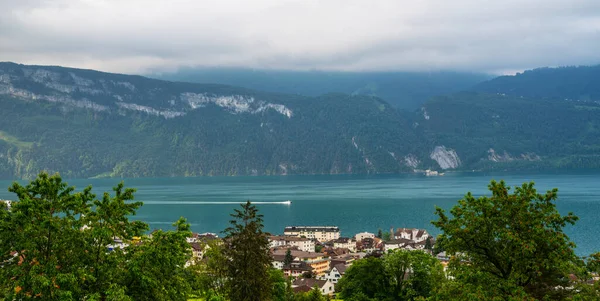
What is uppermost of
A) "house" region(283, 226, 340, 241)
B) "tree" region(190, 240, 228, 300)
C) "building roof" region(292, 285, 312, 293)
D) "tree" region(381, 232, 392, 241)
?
"tree" region(190, 240, 228, 300)

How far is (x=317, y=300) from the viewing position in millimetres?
29406

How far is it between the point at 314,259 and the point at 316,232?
28.1m

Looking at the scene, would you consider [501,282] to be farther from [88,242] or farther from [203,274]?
[203,274]

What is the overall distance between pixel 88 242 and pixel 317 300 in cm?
1697

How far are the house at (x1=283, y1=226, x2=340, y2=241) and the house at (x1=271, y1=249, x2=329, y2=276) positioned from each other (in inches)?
847

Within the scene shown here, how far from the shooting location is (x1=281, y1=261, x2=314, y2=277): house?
68713 mm

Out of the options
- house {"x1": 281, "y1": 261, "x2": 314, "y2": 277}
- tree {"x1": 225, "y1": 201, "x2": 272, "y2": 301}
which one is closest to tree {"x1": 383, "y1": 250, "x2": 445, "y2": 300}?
tree {"x1": 225, "y1": 201, "x2": 272, "y2": 301}

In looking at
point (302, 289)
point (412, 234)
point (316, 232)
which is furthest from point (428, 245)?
point (302, 289)

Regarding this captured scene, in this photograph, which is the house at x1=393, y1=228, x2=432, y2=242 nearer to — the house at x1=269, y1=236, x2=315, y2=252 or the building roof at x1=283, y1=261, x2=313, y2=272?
the house at x1=269, y1=236, x2=315, y2=252

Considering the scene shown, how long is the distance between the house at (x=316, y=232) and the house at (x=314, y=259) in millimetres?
21524

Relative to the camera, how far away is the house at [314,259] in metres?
73.2

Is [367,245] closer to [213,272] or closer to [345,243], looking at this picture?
[345,243]

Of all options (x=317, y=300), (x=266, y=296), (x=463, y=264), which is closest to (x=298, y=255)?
(x=317, y=300)

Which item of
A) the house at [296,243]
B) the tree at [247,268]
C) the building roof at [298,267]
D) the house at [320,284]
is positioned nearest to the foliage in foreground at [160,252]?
the tree at [247,268]
